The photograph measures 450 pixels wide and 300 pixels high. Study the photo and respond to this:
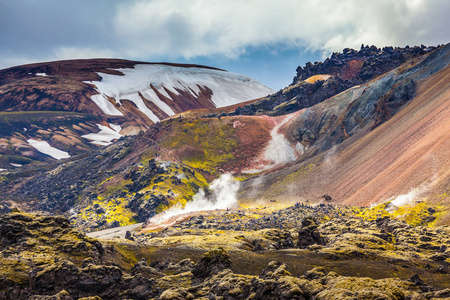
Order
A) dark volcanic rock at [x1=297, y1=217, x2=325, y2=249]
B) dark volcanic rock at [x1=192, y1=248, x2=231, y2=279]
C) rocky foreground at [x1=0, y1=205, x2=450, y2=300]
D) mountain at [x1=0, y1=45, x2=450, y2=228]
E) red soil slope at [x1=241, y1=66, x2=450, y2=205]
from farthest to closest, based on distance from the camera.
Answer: mountain at [x1=0, y1=45, x2=450, y2=228] → red soil slope at [x1=241, y1=66, x2=450, y2=205] → dark volcanic rock at [x1=297, y1=217, x2=325, y2=249] → dark volcanic rock at [x1=192, y1=248, x2=231, y2=279] → rocky foreground at [x1=0, y1=205, x2=450, y2=300]

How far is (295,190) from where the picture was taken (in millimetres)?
149750

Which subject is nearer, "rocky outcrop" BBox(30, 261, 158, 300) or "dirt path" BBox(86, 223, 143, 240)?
"rocky outcrop" BBox(30, 261, 158, 300)

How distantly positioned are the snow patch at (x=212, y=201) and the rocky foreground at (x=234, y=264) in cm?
6532

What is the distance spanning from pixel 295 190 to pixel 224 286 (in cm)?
11078

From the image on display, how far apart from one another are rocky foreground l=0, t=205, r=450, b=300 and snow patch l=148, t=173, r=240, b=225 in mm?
65318

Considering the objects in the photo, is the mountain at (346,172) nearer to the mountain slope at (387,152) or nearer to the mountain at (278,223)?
the mountain slope at (387,152)

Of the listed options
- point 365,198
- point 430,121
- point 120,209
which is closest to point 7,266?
point 365,198

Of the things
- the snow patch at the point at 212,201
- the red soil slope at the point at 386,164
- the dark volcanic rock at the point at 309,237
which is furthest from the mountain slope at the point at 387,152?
the dark volcanic rock at the point at 309,237

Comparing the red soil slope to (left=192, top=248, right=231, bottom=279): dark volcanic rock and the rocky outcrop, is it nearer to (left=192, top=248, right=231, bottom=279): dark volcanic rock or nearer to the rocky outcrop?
(left=192, top=248, right=231, bottom=279): dark volcanic rock

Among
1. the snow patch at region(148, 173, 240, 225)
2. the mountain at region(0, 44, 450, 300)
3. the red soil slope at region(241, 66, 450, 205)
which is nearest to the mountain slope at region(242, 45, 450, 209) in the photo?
the red soil slope at region(241, 66, 450, 205)

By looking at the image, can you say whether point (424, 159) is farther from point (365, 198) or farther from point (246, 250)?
point (246, 250)

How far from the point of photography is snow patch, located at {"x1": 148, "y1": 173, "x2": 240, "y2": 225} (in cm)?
14988

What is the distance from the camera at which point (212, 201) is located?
16812 cm

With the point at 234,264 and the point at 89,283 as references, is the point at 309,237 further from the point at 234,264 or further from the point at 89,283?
the point at 89,283
